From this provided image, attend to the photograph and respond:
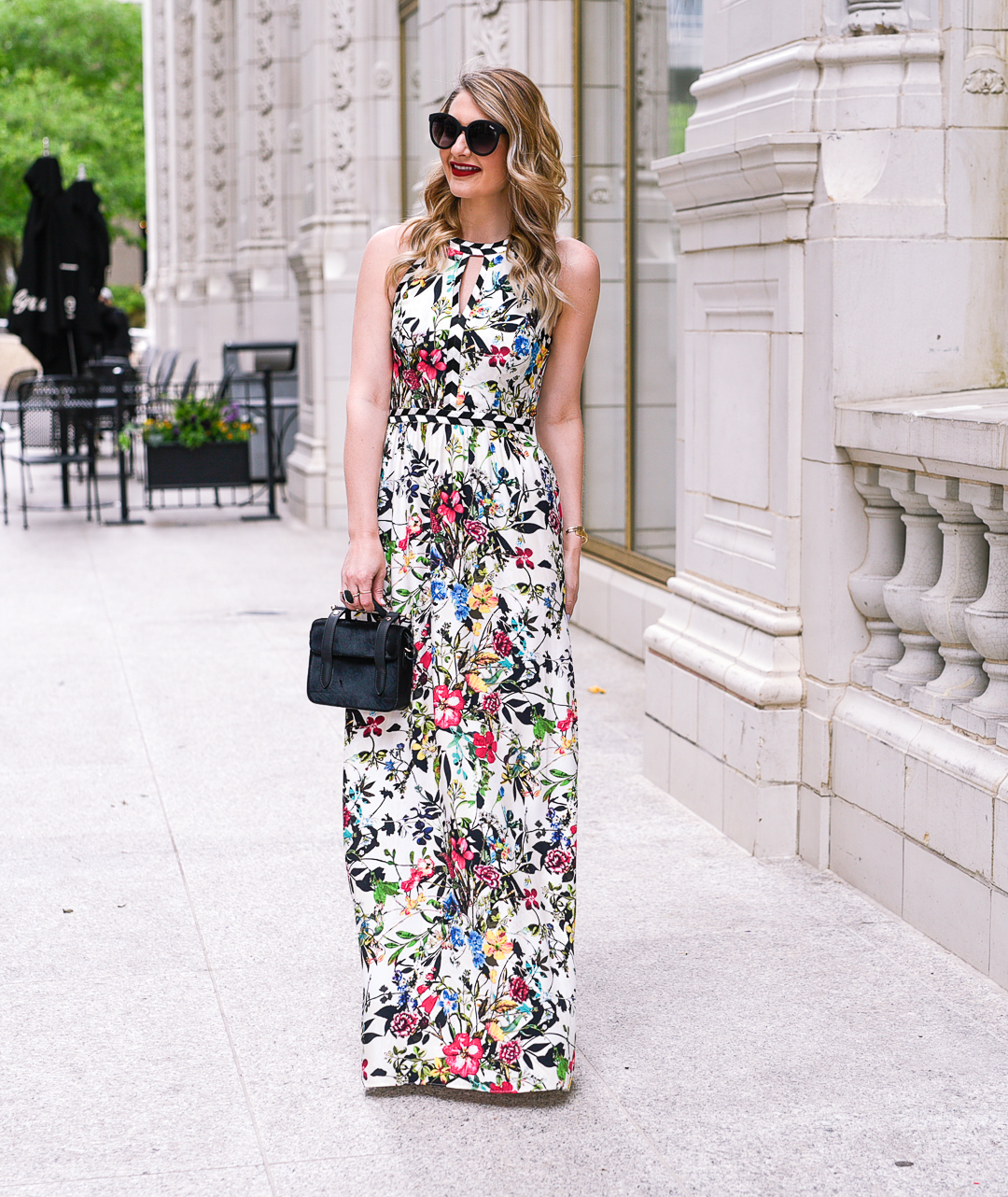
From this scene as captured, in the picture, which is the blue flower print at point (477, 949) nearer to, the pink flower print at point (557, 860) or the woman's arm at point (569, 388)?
the pink flower print at point (557, 860)

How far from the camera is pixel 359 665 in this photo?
3.52 meters

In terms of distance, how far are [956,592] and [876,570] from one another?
1.31ft

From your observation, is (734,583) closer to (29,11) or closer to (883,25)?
(883,25)

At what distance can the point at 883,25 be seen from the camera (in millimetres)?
4852

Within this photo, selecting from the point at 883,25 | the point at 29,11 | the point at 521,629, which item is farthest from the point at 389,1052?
the point at 29,11

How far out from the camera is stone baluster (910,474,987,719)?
450 cm

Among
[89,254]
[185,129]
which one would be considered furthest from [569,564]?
[185,129]

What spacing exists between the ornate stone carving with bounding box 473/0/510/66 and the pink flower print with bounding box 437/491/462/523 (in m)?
6.46

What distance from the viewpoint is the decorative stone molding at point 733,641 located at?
514 cm

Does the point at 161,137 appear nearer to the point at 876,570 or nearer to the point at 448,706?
the point at 876,570

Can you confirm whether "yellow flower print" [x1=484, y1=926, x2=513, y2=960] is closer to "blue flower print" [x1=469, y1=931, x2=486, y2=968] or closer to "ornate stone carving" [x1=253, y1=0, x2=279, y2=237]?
"blue flower print" [x1=469, y1=931, x2=486, y2=968]

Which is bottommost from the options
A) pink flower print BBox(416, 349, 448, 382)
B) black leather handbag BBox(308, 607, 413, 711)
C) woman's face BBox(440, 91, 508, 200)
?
black leather handbag BBox(308, 607, 413, 711)

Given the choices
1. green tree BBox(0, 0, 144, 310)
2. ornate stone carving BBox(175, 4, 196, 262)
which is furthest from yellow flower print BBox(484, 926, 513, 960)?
green tree BBox(0, 0, 144, 310)

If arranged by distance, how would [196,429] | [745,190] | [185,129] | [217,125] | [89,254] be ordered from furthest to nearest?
[185,129], [217,125], [89,254], [196,429], [745,190]
